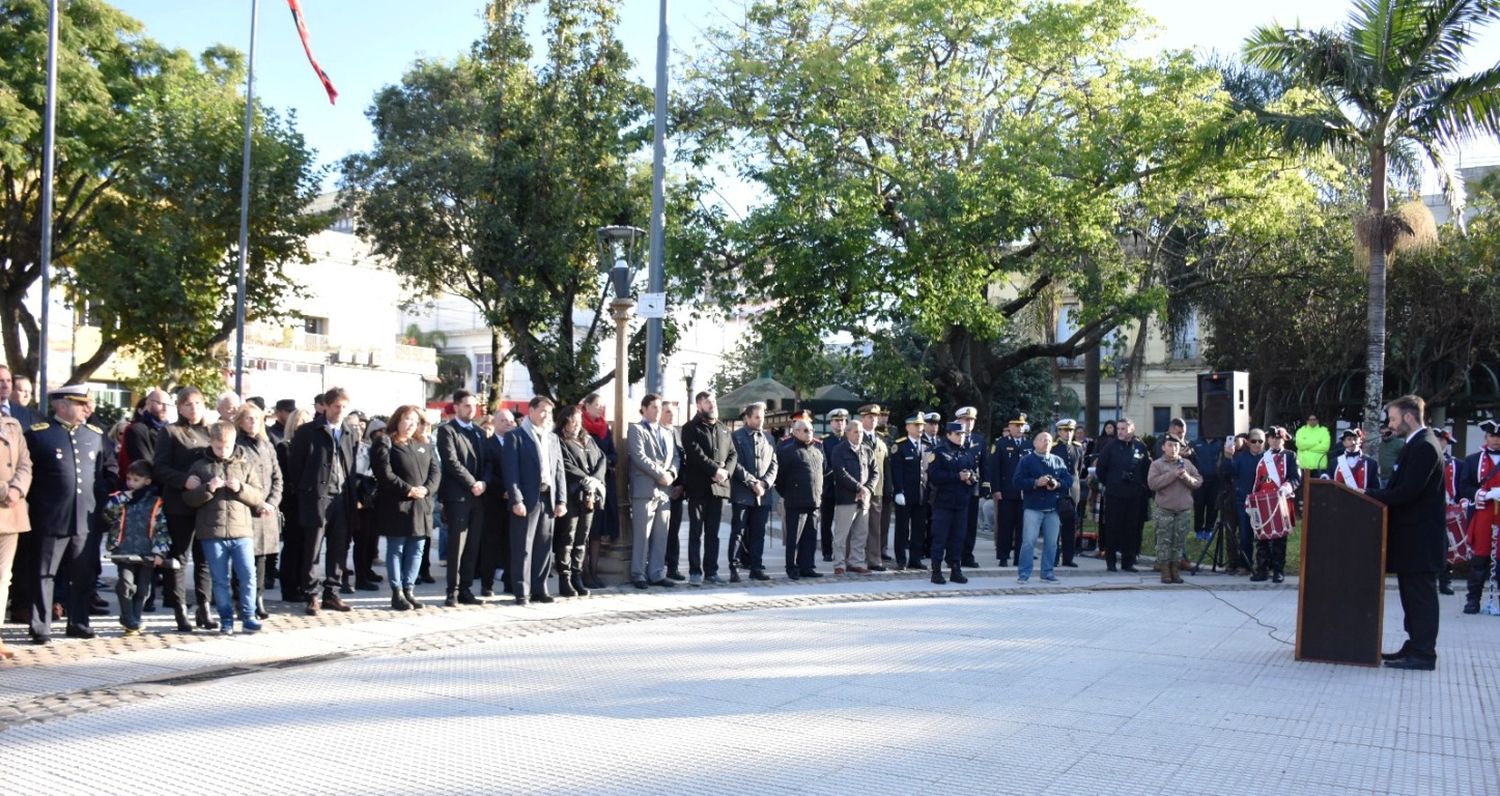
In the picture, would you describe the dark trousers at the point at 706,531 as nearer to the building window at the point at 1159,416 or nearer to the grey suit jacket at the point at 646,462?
the grey suit jacket at the point at 646,462

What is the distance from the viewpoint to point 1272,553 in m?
15.3

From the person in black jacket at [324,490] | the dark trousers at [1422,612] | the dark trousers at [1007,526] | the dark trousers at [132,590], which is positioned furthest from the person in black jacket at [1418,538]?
the dark trousers at [132,590]

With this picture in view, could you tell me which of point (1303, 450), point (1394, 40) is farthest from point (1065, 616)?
point (1394, 40)

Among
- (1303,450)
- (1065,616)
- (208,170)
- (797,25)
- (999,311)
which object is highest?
(797,25)

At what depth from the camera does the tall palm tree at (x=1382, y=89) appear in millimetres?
18781

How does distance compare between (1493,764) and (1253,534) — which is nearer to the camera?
(1493,764)

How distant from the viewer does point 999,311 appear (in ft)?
76.5

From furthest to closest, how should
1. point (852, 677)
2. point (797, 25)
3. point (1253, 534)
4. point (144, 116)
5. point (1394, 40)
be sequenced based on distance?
point (144, 116)
point (797, 25)
point (1394, 40)
point (1253, 534)
point (852, 677)

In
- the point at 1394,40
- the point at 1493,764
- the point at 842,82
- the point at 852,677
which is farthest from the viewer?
the point at 842,82

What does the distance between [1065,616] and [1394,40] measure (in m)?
12.3

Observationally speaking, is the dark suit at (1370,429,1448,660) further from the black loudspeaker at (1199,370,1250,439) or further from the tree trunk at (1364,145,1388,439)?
the tree trunk at (1364,145,1388,439)

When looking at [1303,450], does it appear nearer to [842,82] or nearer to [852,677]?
[842,82]

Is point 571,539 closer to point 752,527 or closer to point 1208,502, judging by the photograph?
point 752,527

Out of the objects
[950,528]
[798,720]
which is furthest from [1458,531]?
[798,720]
